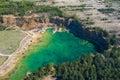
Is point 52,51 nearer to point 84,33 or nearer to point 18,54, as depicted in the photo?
point 18,54

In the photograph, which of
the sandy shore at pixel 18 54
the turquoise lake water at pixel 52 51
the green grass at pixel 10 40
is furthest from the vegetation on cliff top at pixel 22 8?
the green grass at pixel 10 40

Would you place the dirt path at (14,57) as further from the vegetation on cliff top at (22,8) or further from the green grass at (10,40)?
the vegetation on cliff top at (22,8)

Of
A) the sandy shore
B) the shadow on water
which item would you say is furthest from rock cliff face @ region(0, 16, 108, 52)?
the sandy shore

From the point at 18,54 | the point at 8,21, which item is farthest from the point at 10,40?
the point at 8,21

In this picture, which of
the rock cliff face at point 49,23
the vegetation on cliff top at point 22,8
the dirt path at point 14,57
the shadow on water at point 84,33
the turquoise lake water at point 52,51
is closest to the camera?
the dirt path at point 14,57

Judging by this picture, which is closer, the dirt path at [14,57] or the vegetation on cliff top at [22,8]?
the dirt path at [14,57]

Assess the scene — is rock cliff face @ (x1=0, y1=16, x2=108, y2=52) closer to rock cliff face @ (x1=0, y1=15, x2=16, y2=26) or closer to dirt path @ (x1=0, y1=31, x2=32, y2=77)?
rock cliff face @ (x1=0, y1=15, x2=16, y2=26)

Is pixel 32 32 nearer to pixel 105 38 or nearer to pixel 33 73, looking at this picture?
pixel 105 38
